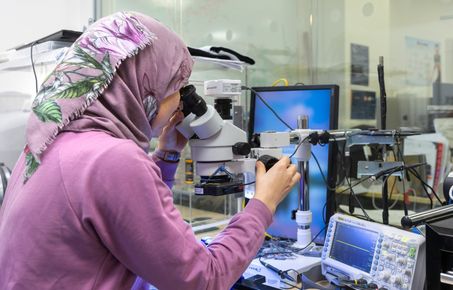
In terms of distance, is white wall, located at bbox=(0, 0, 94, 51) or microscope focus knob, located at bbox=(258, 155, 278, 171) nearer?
microscope focus knob, located at bbox=(258, 155, 278, 171)

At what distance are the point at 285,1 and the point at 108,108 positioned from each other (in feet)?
7.25

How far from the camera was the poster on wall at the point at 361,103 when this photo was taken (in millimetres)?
2738

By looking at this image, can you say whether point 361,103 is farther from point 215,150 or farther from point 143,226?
point 143,226

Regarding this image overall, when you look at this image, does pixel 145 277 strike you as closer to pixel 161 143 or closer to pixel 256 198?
pixel 256 198

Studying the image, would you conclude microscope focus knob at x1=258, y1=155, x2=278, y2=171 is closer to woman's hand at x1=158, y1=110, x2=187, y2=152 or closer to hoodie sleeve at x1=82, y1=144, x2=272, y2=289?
woman's hand at x1=158, y1=110, x2=187, y2=152

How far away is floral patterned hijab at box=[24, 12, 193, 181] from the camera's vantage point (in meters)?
0.79

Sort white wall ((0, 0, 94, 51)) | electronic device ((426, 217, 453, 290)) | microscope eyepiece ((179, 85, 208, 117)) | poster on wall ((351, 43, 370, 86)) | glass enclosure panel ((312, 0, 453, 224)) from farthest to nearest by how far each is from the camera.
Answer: poster on wall ((351, 43, 370, 86)) < glass enclosure panel ((312, 0, 453, 224)) < white wall ((0, 0, 94, 51)) < microscope eyepiece ((179, 85, 208, 117)) < electronic device ((426, 217, 453, 290))

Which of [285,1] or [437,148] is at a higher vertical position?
[285,1]

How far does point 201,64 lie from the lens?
6.14 ft

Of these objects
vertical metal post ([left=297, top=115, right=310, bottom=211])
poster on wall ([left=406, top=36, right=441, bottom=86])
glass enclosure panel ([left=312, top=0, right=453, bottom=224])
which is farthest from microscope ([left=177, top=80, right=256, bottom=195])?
poster on wall ([left=406, top=36, right=441, bottom=86])

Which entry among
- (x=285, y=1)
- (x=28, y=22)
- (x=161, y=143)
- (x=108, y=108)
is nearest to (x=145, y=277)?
(x=108, y=108)

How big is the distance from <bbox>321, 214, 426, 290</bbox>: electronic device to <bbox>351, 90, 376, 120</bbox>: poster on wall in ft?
4.93

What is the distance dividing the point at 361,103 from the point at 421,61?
43 cm

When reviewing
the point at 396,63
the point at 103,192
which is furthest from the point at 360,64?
the point at 103,192
